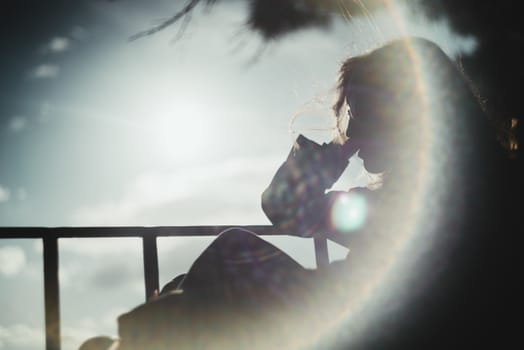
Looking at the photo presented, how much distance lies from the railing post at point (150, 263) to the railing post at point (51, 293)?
45 cm

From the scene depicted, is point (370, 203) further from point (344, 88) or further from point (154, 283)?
point (154, 283)

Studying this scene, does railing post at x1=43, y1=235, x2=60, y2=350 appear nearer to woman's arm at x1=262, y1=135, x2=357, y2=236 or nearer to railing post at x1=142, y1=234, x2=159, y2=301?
railing post at x1=142, y1=234, x2=159, y2=301

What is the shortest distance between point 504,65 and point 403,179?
4.63 feet

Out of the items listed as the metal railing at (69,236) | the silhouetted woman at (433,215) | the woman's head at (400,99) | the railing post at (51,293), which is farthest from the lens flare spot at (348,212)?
the railing post at (51,293)

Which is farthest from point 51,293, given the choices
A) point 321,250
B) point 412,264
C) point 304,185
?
point 412,264

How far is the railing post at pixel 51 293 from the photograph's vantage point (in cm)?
199

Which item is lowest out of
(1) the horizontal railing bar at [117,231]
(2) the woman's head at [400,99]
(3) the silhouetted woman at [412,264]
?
(3) the silhouetted woman at [412,264]

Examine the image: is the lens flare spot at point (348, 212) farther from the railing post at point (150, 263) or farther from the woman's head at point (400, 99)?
the railing post at point (150, 263)

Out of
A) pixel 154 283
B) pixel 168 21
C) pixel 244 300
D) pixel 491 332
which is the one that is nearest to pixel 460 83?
pixel 491 332

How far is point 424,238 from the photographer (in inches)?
43.9

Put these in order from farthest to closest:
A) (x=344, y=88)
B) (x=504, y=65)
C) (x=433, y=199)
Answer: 1. (x=504, y=65)
2. (x=344, y=88)
3. (x=433, y=199)

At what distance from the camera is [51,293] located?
2.11 m

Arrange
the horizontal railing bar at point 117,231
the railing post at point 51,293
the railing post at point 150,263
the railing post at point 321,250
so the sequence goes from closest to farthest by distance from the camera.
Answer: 1. the railing post at point 51,293
2. the horizontal railing bar at point 117,231
3. the railing post at point 150,263
4. the railing post at point 321,250

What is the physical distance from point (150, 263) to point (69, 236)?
44 centimetres
